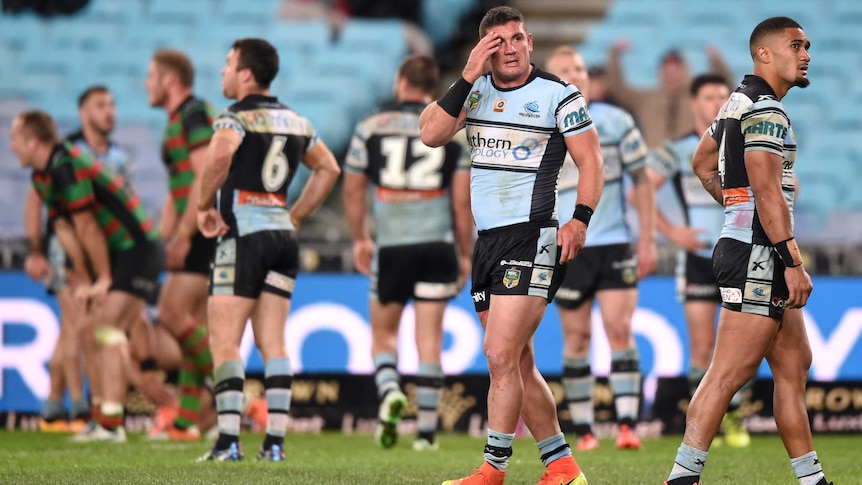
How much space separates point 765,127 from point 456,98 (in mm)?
1336

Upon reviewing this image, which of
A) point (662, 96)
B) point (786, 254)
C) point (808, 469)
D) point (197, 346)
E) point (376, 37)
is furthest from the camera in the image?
point (376, 37)

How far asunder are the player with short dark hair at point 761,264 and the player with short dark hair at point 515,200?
62 cm

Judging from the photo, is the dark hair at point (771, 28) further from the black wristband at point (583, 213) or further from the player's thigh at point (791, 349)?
the player's thigh at point (791, 349)

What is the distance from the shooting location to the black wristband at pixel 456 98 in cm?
547

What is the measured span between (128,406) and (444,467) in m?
4.51

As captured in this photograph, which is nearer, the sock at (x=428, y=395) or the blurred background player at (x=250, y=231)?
the blurred background player at (x=250, y=231)

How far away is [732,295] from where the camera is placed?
516 cm

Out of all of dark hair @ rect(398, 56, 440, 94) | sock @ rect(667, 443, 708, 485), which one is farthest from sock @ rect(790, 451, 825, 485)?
dark hair @ rect(398, 56, 440, 94)

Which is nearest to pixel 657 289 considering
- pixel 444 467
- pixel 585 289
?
pixel 585 289

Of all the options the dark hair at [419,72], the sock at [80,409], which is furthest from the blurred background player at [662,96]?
the sock at [80,409]

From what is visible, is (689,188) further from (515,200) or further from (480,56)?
(480,56)

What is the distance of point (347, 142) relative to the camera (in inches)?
548

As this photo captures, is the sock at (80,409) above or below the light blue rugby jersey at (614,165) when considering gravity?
below

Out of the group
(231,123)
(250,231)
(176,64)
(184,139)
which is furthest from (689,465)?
(176,64)
